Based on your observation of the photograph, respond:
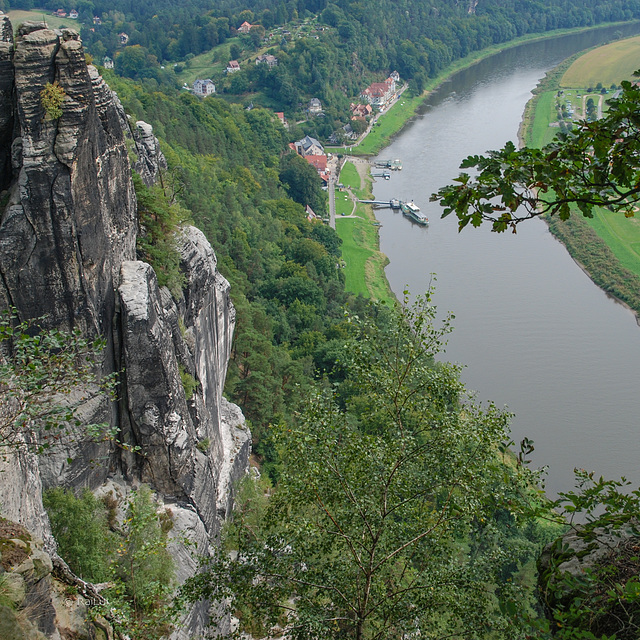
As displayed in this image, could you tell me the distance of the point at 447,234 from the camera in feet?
173

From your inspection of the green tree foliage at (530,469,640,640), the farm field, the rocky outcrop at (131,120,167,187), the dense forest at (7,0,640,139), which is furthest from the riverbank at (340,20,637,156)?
the green tree foliage at (530,469,640,640)

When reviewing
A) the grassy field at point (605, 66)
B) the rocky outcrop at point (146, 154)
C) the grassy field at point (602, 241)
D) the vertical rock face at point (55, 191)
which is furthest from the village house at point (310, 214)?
the grassy field at point (605, 66)

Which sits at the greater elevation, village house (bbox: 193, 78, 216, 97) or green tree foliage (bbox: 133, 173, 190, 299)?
green tree foliage (bbox: 133, 173, 190, 299)

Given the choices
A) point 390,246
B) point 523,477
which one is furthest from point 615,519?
point 390,246

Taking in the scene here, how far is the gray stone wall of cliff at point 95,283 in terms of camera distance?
39.9 feet

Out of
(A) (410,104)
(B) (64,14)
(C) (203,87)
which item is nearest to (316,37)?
(A) (410,104)

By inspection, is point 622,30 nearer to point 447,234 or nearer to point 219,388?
point 447,234

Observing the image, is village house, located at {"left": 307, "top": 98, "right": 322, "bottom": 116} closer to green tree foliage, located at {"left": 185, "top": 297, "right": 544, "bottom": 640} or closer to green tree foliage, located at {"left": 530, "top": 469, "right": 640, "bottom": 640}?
green tree foliage, located at {"left": 185, "top": 297, "right": 544, "bottom": 640}

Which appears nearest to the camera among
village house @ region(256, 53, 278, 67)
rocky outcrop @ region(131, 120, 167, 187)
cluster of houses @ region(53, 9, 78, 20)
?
rocky outcrop @ region(131, 120, 167, 187)

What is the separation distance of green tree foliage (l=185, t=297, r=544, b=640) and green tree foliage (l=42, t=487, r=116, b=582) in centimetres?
446

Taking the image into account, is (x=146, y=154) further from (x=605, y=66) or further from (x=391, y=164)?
(x=605, y=66)

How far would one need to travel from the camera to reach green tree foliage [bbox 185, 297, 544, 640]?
7.73 m

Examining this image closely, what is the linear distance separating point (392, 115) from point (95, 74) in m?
73.8

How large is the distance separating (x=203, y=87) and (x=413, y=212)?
41928mm
